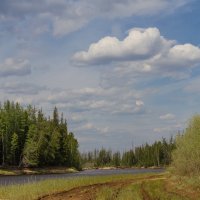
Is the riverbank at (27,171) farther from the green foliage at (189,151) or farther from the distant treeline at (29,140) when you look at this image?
the green foliage at (189,151)

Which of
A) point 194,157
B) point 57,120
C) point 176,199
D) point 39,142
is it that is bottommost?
point 176,199

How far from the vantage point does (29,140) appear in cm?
12712

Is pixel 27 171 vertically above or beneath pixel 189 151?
above

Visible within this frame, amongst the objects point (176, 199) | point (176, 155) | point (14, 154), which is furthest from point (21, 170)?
point (176, 199)

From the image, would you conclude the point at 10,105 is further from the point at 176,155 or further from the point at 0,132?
the point at 176,155

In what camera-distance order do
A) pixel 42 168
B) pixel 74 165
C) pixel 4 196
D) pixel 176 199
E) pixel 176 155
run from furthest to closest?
1. pixel 74 165
2. pixel 42 168
3. pixel 176 155
4. pixel 4 196
5. pixel 176 199

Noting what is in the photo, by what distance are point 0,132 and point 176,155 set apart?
253 ft

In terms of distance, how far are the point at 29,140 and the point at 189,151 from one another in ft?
270

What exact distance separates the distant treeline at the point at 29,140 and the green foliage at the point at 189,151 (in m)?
72.7

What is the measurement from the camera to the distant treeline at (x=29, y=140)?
124000mm

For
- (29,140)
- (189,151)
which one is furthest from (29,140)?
(189,151)

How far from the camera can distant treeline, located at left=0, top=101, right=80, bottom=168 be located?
12400 centimetres

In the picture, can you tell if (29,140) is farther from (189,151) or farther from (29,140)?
(189,151)

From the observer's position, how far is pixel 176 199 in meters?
31.4
